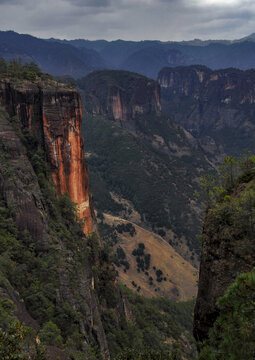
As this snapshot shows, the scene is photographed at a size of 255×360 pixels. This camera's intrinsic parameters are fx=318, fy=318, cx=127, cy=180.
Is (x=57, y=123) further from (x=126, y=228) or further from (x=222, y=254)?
(x=126, y=228)

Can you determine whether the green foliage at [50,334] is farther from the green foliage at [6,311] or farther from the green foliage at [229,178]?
the green foliage at [229,178]

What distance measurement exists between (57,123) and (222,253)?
3439cm

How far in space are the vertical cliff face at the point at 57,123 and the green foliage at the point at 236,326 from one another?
35470 millimetres

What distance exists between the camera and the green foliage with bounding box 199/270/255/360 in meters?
15.5

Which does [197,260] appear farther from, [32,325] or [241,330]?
[241,330]

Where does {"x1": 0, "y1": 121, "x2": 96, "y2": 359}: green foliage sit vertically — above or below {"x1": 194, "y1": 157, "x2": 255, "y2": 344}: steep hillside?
below

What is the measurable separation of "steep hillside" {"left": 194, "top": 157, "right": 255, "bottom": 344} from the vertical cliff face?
30282 mm

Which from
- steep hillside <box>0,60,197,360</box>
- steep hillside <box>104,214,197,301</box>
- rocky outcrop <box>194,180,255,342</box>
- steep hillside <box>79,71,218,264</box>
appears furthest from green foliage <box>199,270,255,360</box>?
steep hillside <box>79,71,218,264</box>

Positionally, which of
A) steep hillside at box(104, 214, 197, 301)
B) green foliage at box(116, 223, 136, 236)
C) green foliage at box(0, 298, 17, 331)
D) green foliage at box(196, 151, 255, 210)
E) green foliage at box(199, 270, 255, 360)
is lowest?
steep hillside at box(104, 214, 197, 301)

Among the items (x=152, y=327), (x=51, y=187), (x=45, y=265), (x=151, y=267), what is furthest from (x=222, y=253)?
(x=151, y=267)

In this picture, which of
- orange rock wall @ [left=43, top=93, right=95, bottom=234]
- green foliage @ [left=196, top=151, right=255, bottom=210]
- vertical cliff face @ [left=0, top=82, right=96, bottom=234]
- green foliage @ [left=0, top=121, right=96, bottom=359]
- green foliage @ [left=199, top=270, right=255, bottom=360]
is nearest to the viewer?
green foliage @ [left=199, top=270, right=255, bottom=360]

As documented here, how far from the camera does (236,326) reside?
1666cm

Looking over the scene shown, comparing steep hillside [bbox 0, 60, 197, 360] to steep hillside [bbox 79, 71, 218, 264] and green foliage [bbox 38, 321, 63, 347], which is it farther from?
steep hillside [bbox 79, 71, 218, 264]

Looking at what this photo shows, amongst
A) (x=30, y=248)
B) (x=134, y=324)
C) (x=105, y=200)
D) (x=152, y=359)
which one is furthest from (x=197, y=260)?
(x=152, y=359)
